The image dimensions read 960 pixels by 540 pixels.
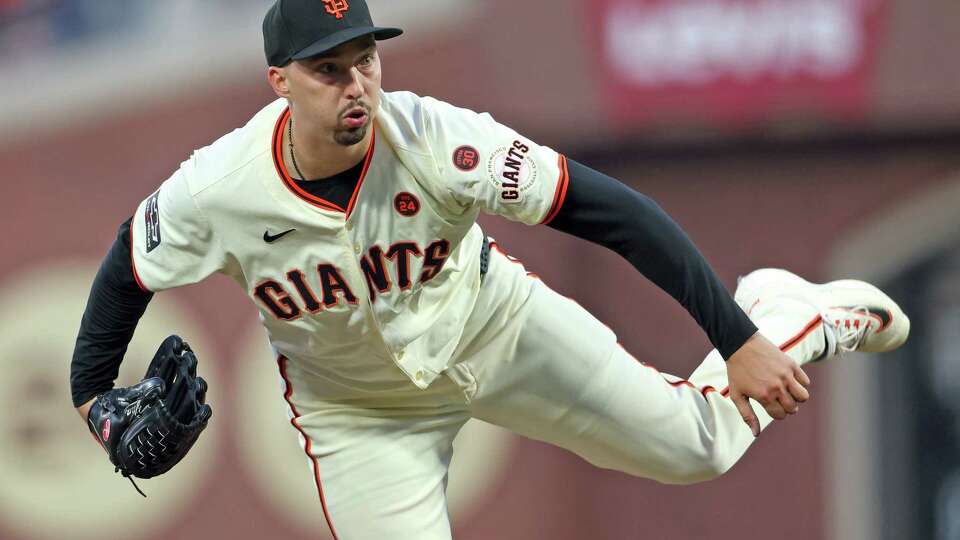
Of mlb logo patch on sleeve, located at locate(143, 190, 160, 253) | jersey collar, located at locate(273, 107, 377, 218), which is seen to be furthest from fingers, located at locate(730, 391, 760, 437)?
mlb logo patch on sleeve, located at locate(143, 190, 160, 253)

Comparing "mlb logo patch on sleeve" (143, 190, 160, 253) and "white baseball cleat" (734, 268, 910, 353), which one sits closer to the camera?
"mlb logo patch on sleeve" (143, 190, 160, 253)

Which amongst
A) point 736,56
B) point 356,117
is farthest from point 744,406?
point 736,56

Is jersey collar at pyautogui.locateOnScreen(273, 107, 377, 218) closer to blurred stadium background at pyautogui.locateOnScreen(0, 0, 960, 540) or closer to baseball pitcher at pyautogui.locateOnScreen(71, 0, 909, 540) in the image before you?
baseball pitcher at pyautogui.locateOnScreen(71, 0, 909, 540)

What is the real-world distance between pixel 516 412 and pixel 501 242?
11.0 ft

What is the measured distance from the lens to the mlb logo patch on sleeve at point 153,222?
10.4ft

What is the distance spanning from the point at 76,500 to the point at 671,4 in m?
3.65

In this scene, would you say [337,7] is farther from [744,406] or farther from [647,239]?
[744,406]

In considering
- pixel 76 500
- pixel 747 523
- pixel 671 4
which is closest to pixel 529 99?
pixel 671 4

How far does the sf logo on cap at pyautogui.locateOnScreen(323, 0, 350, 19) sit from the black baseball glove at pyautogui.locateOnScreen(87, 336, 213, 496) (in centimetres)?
87

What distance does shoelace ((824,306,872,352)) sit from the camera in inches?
152

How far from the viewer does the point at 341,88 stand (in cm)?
301

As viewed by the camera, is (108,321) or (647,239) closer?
(647,239)

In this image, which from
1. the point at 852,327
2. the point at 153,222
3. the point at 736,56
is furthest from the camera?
the point at 736,56

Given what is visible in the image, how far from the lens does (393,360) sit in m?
3.36
